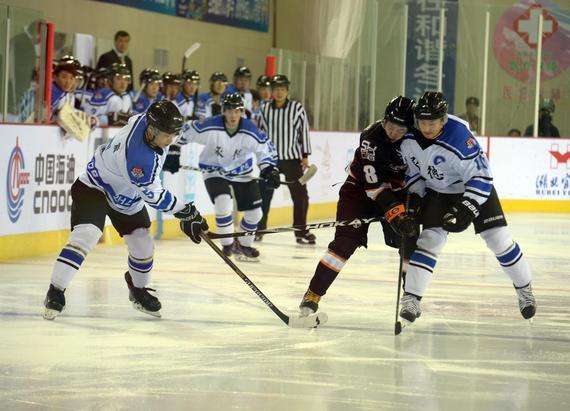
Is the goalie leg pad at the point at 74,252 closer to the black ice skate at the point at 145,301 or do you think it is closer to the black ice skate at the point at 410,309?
the black ice skate at the point at 145,301

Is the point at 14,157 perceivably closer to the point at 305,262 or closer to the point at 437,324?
the point at 305,262

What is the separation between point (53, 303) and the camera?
17.7 ft

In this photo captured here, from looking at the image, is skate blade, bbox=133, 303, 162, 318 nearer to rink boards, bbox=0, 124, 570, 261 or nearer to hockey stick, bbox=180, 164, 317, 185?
rink boards, bbox=0, 124, 570, 261

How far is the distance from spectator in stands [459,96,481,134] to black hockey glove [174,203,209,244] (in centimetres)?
902

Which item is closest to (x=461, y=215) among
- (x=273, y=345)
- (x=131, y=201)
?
(x=273, y=345)

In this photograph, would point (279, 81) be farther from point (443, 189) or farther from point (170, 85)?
point (443, 189)

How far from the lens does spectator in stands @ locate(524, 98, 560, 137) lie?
1360 cm

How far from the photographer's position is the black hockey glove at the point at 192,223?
203 inches

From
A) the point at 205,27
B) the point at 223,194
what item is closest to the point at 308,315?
the point at 223,194

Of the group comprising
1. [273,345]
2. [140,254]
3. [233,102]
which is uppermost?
[233,102]

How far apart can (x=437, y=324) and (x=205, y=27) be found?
9.57 meters

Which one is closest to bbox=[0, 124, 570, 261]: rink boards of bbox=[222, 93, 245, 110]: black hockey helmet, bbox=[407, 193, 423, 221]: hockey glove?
bbox=[407, 193, 423, 221]: hockey glove

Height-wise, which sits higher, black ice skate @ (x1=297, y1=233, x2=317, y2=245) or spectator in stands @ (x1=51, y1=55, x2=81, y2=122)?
spectator in stands @ (x1=51, y1=55, x2=81, y2=122)

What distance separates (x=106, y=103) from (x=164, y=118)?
14.6 ft
